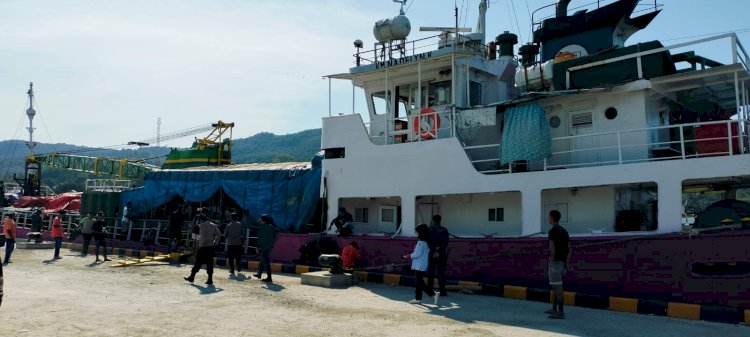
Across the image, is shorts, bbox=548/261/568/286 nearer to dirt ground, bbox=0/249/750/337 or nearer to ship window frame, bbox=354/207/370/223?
dirt ground, bbox=0/249/750/337

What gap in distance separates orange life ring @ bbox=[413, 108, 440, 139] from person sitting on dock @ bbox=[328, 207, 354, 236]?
2.59m

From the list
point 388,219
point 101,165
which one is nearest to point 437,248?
point 388,219

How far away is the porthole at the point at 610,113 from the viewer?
37.7ft

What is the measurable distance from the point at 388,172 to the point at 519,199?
121 inches

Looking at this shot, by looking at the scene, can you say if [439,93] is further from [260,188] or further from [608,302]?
[608,302]

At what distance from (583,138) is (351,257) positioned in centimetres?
564

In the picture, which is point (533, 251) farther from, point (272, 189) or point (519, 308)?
point (272, 189)

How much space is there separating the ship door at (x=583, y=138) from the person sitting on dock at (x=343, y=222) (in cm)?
536

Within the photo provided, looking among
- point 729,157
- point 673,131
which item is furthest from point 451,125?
point 729,157

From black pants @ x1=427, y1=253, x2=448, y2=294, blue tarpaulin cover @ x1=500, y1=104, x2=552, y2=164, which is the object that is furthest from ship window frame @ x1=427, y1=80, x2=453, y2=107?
black pants @ x1=427, y1=253, x2=448, y2=294

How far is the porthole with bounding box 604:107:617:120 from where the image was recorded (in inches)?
452

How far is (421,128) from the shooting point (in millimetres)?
13484

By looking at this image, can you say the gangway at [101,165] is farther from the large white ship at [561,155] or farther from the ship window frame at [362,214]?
the large white ship at [561,155]

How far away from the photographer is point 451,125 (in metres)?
13.1
